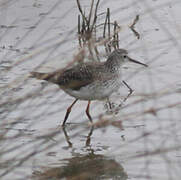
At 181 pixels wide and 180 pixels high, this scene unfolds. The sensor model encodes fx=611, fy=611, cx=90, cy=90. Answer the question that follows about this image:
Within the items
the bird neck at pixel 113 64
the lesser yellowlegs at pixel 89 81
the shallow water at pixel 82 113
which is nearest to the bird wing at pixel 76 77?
the lesser yellowlegs at pixel 89 81

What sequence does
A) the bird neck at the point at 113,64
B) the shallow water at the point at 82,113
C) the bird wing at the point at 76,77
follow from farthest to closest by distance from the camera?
1. the bird neck at the point at 113,64
2. the bird wing at the point at 76,77
3. the shallow water at the point at 82,113

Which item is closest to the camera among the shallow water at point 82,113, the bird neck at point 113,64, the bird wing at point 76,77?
the shallow water at point 82,113

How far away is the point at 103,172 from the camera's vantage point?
488 centimetres

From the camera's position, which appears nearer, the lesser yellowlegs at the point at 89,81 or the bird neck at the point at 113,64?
the lesser yellowlegs at the point at 89,81

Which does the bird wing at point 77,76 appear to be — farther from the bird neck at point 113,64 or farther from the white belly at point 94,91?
the bird neck at point 113,64

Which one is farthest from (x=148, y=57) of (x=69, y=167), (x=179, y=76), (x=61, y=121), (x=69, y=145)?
(x=69, y=167)

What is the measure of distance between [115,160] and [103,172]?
15cm

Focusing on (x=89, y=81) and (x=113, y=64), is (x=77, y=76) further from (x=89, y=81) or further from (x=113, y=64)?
(x=113, y=64)

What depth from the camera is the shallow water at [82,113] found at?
345 cm

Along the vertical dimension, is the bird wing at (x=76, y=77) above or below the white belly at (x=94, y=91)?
above

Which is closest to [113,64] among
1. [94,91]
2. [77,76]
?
[77,76]

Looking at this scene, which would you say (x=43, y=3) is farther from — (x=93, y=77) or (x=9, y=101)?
(x=9, y=101)

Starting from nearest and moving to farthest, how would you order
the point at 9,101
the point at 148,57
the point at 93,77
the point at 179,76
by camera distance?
the point at 9,101
the point at 93,77
the point at 179,76
the point at 148,57

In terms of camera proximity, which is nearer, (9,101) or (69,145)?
(9,101)
